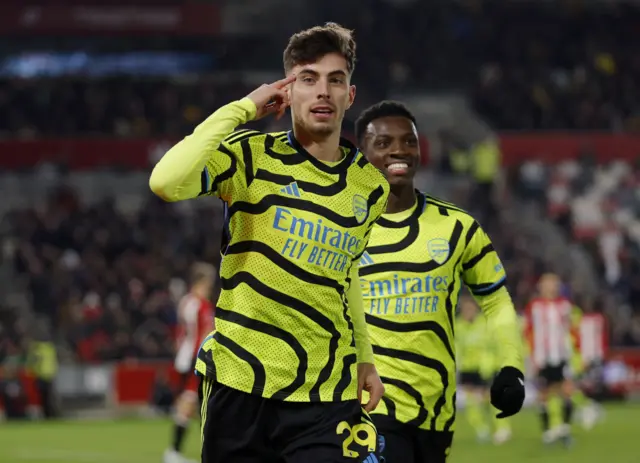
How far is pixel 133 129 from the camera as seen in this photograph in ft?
109

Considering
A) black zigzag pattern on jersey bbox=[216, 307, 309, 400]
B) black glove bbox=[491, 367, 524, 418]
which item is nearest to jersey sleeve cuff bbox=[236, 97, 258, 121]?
black zigzag pattern on jersey bbox=[216, 307, 309, 400]

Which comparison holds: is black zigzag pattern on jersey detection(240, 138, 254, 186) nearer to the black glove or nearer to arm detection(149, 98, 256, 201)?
arm detection(149, 98, 256, 201)

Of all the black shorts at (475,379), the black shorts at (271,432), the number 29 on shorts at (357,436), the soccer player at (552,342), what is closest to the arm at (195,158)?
the black shorts at (271,432)

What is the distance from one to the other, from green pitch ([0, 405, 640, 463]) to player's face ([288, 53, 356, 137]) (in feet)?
34.8

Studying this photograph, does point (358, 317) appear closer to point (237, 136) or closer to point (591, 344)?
point (237, 136)

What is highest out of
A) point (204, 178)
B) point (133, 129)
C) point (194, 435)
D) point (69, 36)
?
point (69, 36)

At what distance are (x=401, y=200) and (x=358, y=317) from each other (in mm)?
1835

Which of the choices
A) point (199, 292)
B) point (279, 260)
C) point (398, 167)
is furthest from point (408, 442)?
point (199, 292)

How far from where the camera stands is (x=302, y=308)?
5.34 meters

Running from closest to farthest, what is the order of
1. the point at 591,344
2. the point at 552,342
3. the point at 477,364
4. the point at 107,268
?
the point at 552,342 → the point at 477,364 → the point at 591,344 → the point at 107,268

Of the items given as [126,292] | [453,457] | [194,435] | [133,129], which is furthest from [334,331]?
[133,129]

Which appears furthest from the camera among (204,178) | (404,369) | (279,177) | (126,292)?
(126,292)

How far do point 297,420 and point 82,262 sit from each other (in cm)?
2465

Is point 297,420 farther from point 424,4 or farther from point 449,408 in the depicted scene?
point 424,4
